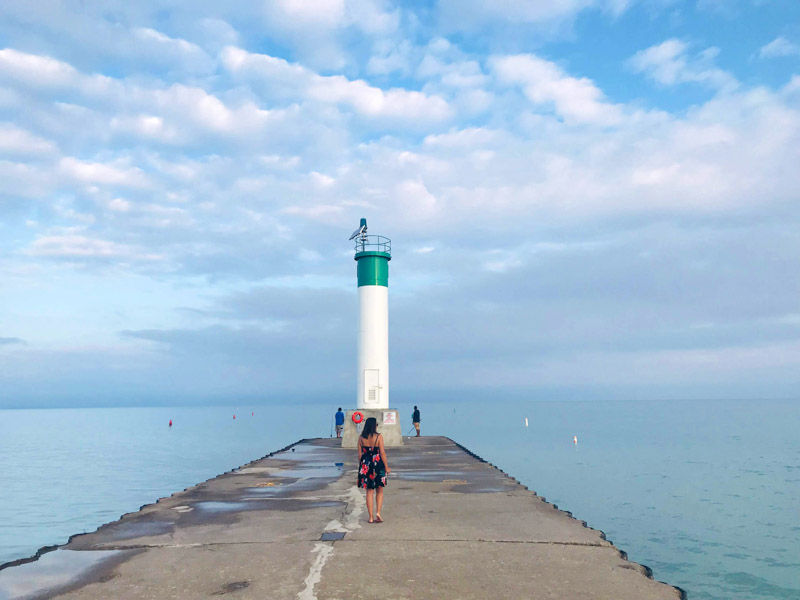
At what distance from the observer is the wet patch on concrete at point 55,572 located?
8.78 m

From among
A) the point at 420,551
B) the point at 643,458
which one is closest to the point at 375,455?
the point at 420,551

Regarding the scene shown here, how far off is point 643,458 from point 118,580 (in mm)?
48534

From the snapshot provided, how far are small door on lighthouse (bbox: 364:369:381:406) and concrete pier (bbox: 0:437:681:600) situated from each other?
12799 mm

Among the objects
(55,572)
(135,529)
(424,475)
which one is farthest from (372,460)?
(424,475)

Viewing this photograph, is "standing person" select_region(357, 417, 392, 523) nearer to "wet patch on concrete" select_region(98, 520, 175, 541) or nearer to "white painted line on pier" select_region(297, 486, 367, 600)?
"white painted line on pier" select_region(297, 486, 367, 600)

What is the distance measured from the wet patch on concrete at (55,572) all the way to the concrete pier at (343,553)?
1.4 inches

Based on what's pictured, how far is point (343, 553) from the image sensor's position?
10109mm

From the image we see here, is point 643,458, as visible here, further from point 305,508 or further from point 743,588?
point 305,508

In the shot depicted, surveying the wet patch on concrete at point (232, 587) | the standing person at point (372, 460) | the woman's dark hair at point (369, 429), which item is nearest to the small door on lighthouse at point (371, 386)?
the standing person at point (372, 460)

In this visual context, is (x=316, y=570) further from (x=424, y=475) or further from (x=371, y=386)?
(x=371, y=386)

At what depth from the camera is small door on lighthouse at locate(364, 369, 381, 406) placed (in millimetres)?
30094

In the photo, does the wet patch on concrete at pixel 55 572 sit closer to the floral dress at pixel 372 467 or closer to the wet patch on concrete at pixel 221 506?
the wet patch on concrete at pixel 221 506

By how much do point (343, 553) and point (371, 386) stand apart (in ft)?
65.6

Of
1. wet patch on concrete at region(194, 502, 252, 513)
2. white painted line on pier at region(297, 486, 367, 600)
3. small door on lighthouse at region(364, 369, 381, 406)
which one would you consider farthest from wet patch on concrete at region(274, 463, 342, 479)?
small door on lighthouse at region(364, 369, 381, 406)
